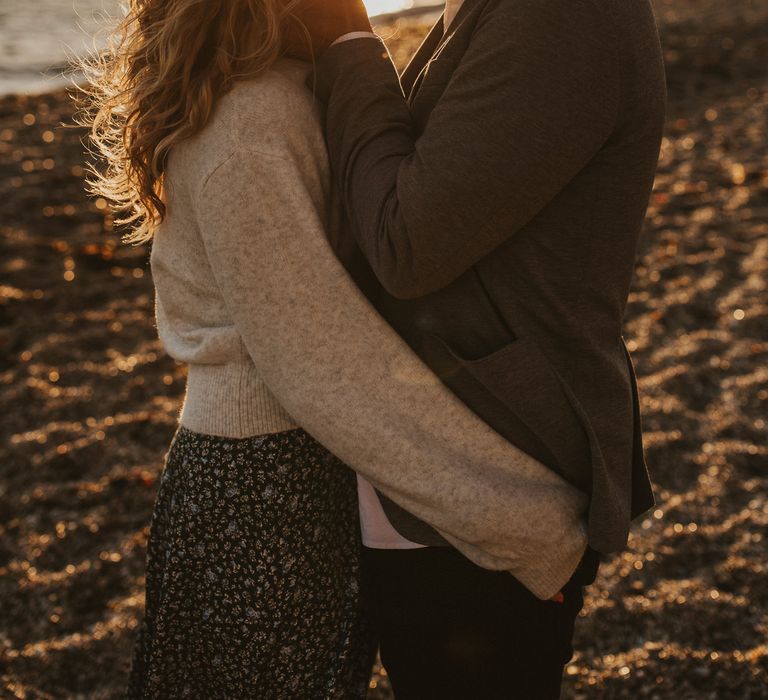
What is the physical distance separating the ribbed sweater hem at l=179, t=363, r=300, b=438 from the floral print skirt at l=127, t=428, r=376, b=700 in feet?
0.08

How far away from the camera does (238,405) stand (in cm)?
149

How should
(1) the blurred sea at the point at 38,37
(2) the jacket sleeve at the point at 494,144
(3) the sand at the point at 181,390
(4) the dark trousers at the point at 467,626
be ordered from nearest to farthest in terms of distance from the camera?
(2) the jacket sleeve at the point at 494,144 → (4) the dark trousers at the point at 467,626 → (3) the sand at the point at 181,390 → (1) the blurred sea at the point at 38,37

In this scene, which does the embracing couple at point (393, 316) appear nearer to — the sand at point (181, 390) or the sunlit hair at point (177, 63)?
the sunlit hair at point (177, 63)

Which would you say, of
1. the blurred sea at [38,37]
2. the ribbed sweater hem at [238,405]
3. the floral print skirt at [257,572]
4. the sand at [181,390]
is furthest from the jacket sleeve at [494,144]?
the blurred sea at [38,37]

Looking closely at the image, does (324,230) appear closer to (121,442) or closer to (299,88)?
(299,88)

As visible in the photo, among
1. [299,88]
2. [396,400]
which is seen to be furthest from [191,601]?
[299,88]

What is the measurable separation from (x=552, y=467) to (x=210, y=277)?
678 mm

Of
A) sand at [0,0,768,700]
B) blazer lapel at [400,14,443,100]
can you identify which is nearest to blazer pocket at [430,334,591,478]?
blazer lapel at [400,14,443,100]

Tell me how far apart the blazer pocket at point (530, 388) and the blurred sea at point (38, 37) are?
9873mm

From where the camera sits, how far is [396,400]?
1.36 meters

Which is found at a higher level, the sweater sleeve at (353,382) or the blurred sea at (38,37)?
the sweater sleeve at (353,382)

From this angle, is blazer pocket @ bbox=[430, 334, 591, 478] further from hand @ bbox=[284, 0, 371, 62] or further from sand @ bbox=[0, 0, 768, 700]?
sand @ bbox=[0, 0, 768, 700]

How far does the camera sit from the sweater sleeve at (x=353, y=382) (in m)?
1.30

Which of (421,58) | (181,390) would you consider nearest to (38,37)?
(181,390)
